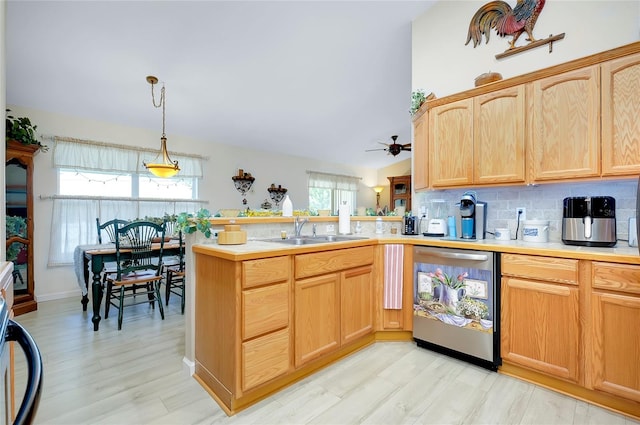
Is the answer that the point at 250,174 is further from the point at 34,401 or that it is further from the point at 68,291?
the point at 34,401

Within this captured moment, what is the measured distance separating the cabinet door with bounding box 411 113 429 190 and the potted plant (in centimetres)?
413

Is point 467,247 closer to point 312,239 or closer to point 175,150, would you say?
point 312,239

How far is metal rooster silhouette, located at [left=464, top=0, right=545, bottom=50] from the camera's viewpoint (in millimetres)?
2490

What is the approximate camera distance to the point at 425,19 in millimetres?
3145

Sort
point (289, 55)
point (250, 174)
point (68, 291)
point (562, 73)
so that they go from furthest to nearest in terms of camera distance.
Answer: point (250, 174) → point (68, 291) → point (289, 55) → point (562, 73)

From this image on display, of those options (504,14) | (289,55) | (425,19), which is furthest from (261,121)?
(504,14)

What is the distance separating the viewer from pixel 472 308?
2.15 metres

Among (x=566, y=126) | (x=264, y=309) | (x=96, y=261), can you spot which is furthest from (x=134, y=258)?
(x=566, y=126)

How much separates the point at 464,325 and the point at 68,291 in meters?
4.64

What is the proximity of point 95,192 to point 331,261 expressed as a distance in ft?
12.3

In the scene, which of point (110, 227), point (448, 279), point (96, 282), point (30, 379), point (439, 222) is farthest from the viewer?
point (110, 227)

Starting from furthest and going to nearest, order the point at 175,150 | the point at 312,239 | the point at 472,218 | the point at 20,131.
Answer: the point at 175,150 < the point at 20,131 < the point at 312,239 < the point at 472,218

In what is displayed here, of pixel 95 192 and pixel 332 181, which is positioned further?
pixel 332 181

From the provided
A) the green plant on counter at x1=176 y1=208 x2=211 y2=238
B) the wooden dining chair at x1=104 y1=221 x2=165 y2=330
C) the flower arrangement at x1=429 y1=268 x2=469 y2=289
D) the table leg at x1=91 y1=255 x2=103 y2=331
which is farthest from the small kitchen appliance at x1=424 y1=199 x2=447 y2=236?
the table leg at x1=91 y1=255 x2=103 y2=331
